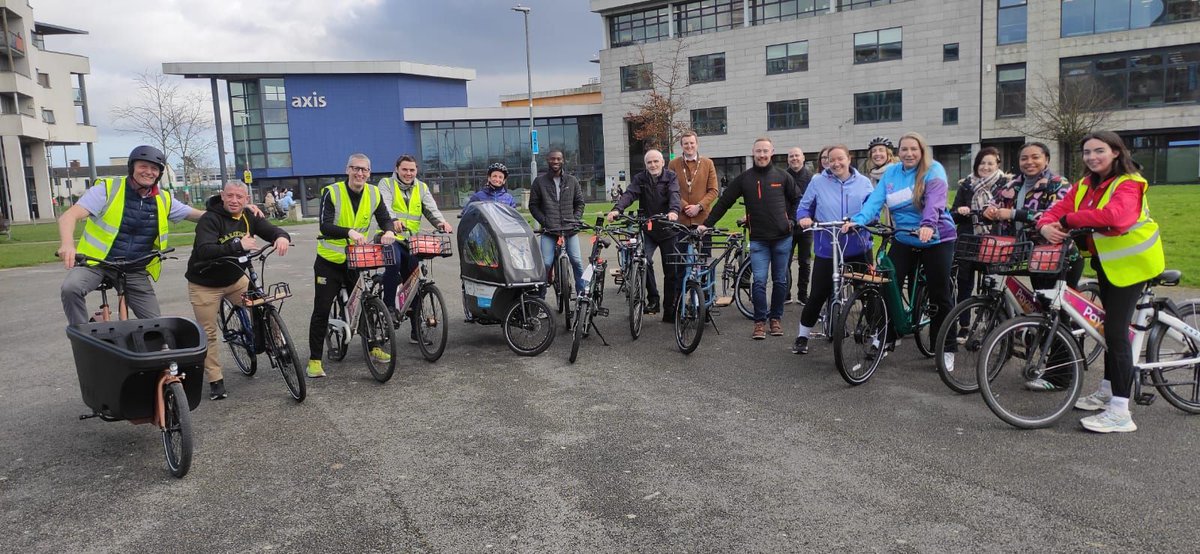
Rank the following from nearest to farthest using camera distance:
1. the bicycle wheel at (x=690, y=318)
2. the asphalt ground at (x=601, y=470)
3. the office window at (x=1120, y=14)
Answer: the asphalt ground at (x=601, y=470), the bicycle wheel at (x=690, y=318), the office window at (x=1120, y=14)

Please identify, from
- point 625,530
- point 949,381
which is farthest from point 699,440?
point 949,381

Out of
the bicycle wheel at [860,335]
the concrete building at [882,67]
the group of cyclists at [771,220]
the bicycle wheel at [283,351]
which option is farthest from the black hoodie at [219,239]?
the concrete building at [882,67]

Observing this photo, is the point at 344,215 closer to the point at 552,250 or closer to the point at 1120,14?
the point at 552,250

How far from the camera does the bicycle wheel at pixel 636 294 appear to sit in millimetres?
7770

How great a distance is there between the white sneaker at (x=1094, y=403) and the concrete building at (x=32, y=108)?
177 ft

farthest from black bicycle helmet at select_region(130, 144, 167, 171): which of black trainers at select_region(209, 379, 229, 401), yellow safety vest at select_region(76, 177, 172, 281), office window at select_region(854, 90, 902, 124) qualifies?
office window at select_region(854, 90, 902, 124)

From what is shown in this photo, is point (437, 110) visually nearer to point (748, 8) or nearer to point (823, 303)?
point (748, 8)

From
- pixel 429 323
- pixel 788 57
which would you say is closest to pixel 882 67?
pixel 788 57

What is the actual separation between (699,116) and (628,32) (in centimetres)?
783

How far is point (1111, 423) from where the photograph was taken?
466 cm

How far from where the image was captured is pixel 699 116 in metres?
Result: 52.4

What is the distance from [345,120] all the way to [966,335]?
59184 millimetres

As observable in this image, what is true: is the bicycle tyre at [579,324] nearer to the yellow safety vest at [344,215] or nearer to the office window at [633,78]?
the yellow safety vest at [344,215]

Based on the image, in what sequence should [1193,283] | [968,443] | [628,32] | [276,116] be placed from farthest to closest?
[276,116], [628,32], [1193,283], [968,443]
